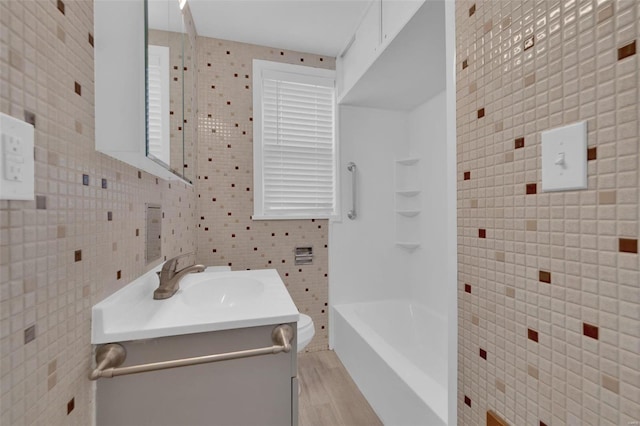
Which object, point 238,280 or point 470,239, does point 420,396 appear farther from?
point 238,280

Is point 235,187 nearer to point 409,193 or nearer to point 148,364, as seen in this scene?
point 409,193

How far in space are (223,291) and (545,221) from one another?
119 centimetres

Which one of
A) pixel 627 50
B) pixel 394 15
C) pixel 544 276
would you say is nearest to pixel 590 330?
pixel 544 276

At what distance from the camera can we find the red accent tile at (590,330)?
21.9 inches

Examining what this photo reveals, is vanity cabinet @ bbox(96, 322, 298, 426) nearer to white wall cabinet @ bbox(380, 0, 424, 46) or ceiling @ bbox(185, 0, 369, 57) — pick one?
white wall cabinet @ bbox(380, 0, 424, 46)

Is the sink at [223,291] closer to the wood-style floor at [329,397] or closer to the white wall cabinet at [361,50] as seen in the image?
the wood-style floor at [329,397]

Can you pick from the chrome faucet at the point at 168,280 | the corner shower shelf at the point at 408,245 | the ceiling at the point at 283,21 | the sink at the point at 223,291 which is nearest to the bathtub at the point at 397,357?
the corner shower shelf at the point at 408,245

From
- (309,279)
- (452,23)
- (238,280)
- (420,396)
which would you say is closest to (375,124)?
(309,279)

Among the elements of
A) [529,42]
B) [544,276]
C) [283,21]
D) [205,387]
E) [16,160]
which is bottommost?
[205,387]

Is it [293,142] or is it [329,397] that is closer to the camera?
[329,397]

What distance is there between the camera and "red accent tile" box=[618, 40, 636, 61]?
50cm

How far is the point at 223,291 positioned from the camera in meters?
1.31

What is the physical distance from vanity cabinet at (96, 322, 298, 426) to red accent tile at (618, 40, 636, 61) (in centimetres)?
95

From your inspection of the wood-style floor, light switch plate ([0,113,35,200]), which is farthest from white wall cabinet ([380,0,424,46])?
the wood-style floor
